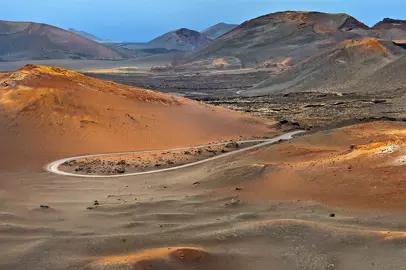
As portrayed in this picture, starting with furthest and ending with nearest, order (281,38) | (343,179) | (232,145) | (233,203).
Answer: (281,38) < (232,145) < (343,179) < (233,203)

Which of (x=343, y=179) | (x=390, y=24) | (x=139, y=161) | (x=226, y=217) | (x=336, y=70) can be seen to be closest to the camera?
(x=226, y=217)

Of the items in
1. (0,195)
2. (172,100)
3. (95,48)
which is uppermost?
(95,48)

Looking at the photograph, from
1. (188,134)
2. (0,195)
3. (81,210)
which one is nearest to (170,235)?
(81,210)

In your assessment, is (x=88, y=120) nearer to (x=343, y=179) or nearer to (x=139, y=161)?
Answer: (x=139, y=161)

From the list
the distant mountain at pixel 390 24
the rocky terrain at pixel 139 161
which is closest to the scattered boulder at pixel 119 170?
the rocky terrain at pixel 139 161

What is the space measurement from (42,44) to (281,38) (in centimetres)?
7996

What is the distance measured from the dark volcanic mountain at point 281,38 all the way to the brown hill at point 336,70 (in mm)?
27825

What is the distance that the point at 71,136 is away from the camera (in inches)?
1065

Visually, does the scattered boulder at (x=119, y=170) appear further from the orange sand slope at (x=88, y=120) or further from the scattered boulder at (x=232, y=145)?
the scattered boulder at (x=232, y=145)

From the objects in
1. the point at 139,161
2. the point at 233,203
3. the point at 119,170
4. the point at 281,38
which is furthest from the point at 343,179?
the point at 281,38

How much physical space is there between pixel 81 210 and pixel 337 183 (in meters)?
7.36

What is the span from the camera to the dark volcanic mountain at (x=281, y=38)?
99.2 meters

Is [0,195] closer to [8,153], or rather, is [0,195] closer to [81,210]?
[81,210]

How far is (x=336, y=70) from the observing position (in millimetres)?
60344
